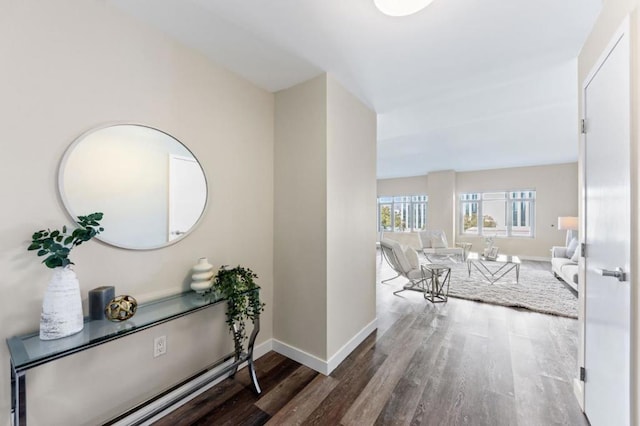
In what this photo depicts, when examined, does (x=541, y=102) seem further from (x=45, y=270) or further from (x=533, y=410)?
(x=45, y=270)

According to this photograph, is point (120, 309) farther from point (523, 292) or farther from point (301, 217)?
point (523, 292)

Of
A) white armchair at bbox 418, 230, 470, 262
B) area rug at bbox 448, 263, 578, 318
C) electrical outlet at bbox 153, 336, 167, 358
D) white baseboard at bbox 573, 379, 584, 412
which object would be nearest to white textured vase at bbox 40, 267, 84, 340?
electrical outlet at bbox 153, 336, 167, 358

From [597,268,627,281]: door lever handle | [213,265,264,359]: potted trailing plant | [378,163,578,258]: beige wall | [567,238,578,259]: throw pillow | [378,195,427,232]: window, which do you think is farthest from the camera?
[378,195,427,232]: window

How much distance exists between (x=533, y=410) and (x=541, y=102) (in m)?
2.92

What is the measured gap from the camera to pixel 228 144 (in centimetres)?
205

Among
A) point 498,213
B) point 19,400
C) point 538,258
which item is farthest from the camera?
point 498,213

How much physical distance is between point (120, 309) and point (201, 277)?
0.47 metres

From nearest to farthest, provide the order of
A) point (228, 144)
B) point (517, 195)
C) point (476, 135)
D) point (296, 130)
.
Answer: point (228, 144) → point (296, 130) → point (476, 135) → point (517, 195)

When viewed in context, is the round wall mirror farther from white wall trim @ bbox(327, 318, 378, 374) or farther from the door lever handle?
the door lever handle

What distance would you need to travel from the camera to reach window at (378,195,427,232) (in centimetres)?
908

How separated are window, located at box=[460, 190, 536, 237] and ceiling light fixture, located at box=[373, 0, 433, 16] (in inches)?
305

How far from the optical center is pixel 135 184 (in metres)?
1.54

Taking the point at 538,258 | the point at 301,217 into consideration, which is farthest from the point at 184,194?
the point at 538,258

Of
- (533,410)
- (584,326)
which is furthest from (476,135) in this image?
(533,410)
